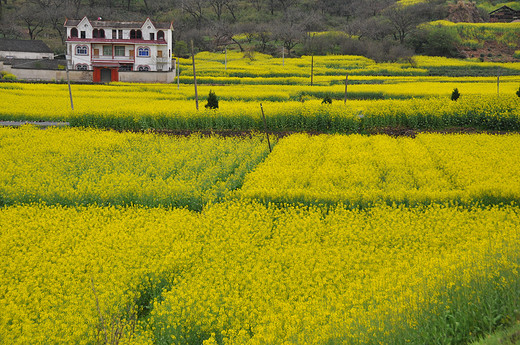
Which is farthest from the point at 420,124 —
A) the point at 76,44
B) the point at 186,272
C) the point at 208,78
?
the point at 76,44

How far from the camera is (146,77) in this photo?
51.4 meters

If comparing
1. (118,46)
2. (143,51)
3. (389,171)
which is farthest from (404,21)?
(389,171)

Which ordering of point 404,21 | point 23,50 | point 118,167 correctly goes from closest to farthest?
point 118,167
point 23,50
point 404,21

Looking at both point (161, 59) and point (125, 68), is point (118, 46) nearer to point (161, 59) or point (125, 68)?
point (125, 68)

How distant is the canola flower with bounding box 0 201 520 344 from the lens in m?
6.69

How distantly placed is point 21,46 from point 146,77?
23.8 meters

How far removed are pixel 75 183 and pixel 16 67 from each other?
4382 centimetres

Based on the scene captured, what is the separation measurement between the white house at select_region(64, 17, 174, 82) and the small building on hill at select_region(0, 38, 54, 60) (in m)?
10.3

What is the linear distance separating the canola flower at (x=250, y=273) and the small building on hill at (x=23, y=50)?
5877 centimetres

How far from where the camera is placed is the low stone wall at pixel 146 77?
2018 inches

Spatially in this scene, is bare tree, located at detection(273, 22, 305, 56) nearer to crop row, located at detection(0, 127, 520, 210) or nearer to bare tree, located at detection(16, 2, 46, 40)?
bare tree, located at detection(16, 2, 46, 40)

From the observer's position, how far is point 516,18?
8900 centimetres

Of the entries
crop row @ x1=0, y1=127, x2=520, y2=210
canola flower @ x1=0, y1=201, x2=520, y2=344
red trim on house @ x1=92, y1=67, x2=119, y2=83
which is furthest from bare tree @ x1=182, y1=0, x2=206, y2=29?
canola flower @ x1=0, y1=201, x2=520, y2=344

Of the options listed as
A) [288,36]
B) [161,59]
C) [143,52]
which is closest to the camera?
[143,52]
